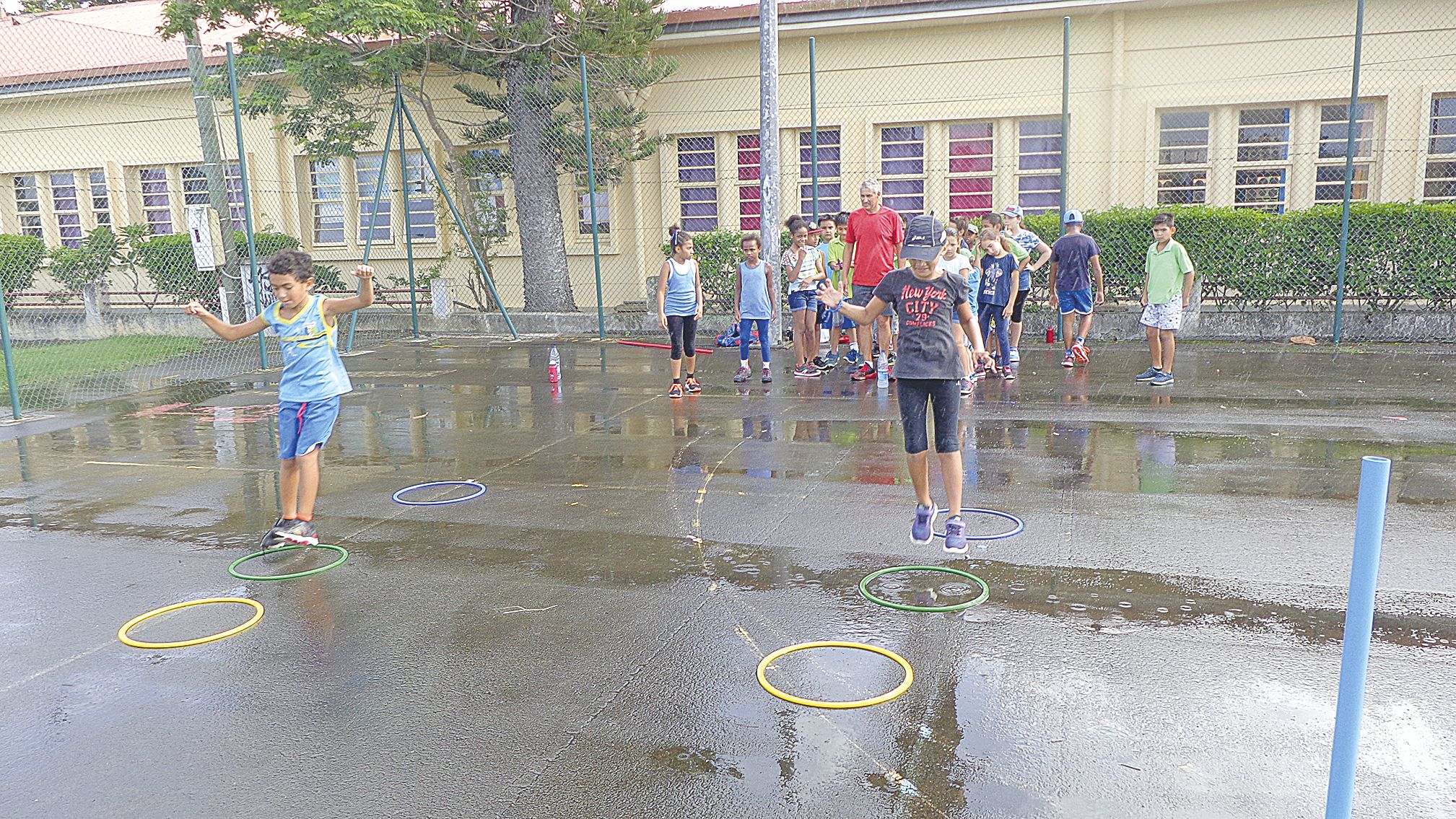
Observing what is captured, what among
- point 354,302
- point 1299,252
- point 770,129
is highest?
point 770,129

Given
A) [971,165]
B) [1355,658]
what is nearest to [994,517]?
[1355,658]

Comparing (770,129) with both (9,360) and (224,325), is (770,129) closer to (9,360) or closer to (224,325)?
(224,325)

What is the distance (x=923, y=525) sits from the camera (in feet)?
20.8

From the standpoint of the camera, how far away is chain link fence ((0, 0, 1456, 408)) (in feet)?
47.3

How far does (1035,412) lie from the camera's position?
10039 millimetres

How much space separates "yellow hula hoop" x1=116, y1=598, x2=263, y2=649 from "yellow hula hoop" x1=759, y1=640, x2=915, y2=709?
257cm

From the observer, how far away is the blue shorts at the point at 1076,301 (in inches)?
482

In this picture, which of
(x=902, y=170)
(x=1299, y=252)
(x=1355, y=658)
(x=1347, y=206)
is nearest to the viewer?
(x=1355, y=658)

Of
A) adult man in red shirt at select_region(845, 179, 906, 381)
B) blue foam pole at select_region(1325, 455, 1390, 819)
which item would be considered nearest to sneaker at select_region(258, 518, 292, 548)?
blue foam pole at select_region(1325, 455, 1390, 819)

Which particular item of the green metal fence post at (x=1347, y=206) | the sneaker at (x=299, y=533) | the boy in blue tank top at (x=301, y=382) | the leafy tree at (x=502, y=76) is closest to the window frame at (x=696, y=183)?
the leafy tree at (x=502, y=76)

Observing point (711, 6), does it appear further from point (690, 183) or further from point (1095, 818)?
point (1095, 818)

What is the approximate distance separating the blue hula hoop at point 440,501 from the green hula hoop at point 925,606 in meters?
3.20

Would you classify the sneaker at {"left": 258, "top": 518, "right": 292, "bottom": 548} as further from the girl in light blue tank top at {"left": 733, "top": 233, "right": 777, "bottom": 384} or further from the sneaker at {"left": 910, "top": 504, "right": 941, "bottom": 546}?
the girl in light blue tank top at {"left": 733, "top": 233, "right": 777, "bottom": 384}

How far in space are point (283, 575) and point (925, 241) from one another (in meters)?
4.12
